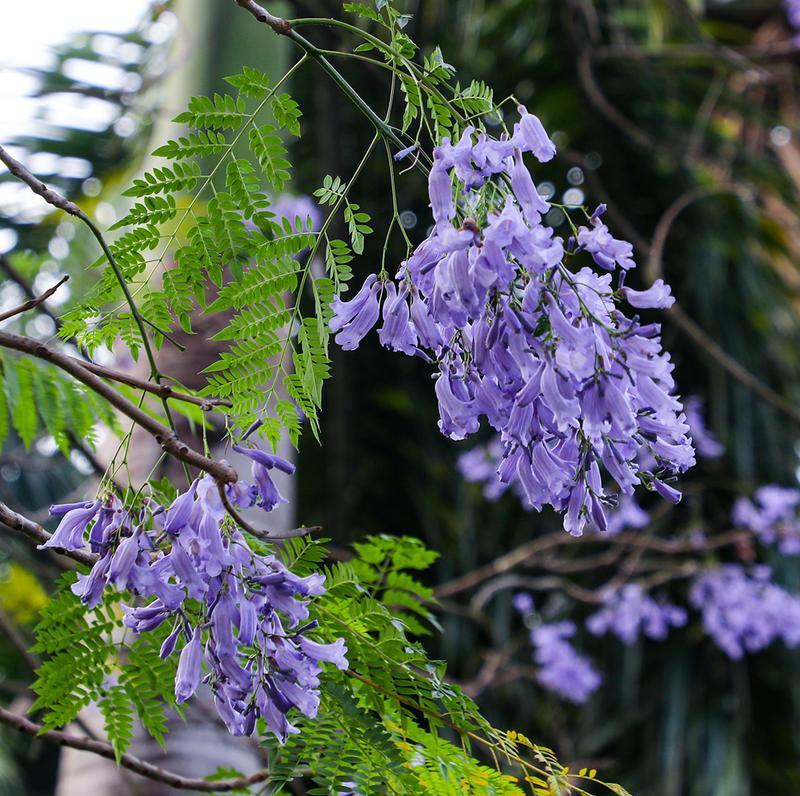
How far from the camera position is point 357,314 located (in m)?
0.73

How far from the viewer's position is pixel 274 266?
2.41 feet

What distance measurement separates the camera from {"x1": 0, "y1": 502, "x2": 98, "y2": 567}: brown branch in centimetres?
72

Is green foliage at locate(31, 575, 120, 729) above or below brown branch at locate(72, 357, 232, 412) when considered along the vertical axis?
below

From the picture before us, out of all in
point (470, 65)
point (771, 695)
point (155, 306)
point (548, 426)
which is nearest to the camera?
point (548, 426)

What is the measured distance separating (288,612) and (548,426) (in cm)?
21

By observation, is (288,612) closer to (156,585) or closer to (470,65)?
(156,585)

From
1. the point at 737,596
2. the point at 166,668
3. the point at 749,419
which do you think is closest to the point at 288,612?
the point at 166,668

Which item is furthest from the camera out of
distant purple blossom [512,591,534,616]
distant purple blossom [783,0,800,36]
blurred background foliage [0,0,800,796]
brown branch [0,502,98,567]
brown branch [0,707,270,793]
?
distant purple blossom [783,0,800,36]

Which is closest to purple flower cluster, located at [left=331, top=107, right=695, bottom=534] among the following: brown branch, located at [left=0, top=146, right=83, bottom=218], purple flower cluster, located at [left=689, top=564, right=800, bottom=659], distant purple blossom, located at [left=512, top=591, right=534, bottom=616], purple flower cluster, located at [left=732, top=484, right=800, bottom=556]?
brown branch, located at [left=0, top=146, right=83, bottom=218]

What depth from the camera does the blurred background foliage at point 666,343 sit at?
369 cm

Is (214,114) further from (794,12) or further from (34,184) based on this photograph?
(794,12)

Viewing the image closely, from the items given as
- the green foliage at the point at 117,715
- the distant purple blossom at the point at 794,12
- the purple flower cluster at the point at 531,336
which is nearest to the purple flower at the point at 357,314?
the purple flower cluster at the point at 531,336

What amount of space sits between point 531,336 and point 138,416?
10.4 inches

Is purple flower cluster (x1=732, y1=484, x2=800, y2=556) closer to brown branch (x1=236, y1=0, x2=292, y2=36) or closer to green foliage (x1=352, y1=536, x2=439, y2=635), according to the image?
green foliage (x1=352, y1=536, x2=439, y2=635)
